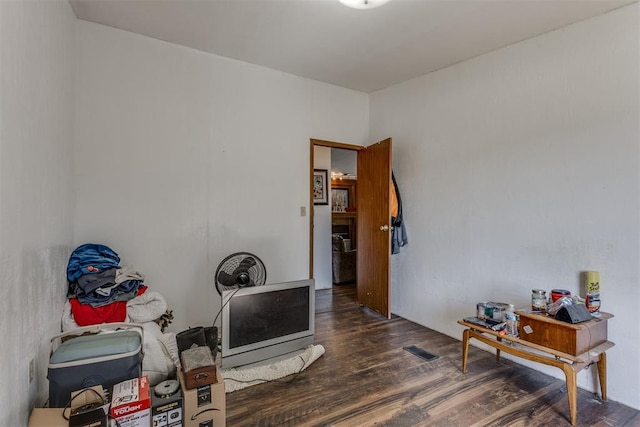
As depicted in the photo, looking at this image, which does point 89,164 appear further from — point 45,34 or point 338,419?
point 338,419

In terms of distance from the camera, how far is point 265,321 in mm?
2572

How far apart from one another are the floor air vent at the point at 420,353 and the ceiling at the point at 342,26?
2.65 metres

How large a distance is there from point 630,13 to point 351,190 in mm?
4771

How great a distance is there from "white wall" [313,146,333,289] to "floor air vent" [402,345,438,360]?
87.4 inches

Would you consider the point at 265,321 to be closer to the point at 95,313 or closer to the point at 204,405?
the point at 204,405

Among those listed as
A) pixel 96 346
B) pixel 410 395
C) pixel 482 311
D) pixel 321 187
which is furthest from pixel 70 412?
pixel 321 187

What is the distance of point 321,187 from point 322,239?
0.80 meters

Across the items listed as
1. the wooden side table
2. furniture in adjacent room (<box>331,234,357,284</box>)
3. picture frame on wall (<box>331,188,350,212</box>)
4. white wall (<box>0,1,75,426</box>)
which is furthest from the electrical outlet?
picture frame on wall (<box>331,188,350,212</box>)

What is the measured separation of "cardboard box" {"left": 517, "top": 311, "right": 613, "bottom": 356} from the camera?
197 cm

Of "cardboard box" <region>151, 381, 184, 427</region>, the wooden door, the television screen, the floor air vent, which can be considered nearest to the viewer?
"cardboard box" <region>151, 381, 184, 427</region>

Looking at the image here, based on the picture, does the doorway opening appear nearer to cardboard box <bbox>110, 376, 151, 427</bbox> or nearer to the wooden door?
the wooden door

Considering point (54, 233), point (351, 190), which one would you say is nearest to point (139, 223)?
point (54, 233)

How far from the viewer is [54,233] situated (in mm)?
2066

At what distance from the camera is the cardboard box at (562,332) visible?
77.7 inches
